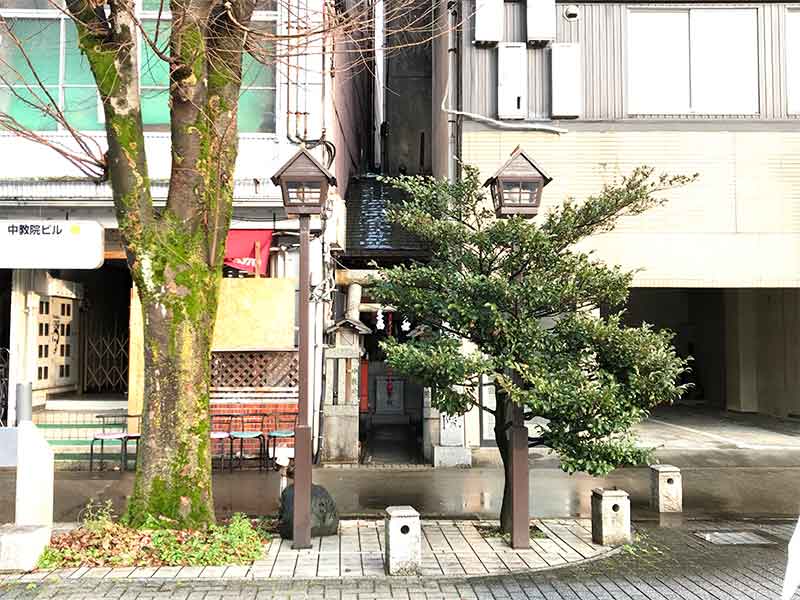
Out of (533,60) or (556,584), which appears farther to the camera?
(533,60)

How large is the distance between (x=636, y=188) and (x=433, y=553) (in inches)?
169

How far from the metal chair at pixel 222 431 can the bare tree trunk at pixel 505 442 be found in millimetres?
5224

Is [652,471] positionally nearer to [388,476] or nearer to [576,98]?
[388,476]

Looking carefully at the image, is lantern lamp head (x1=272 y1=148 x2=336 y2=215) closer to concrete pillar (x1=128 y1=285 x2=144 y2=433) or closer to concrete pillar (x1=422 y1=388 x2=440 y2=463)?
concrete pillar (x1=422 y1=388 x2=440 y2=463)

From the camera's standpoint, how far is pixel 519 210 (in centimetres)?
770

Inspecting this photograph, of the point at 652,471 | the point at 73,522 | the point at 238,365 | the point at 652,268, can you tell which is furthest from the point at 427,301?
the point at 652,268

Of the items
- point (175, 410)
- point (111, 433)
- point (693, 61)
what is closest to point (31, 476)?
point (175, 410)

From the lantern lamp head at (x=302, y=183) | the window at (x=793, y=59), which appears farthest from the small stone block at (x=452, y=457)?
the window at (x=793, y=59)

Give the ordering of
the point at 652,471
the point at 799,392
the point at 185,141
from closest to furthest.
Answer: the point at 185,141 → the point at 652,471 → the point at 799,392

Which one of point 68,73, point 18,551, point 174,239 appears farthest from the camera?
point 68,73

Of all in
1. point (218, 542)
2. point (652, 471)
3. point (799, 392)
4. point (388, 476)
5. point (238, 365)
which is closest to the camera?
point (218, 542)

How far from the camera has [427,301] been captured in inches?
302

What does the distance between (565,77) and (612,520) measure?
26.9 feet

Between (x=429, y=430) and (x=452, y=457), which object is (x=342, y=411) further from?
(x=452, y=457)
